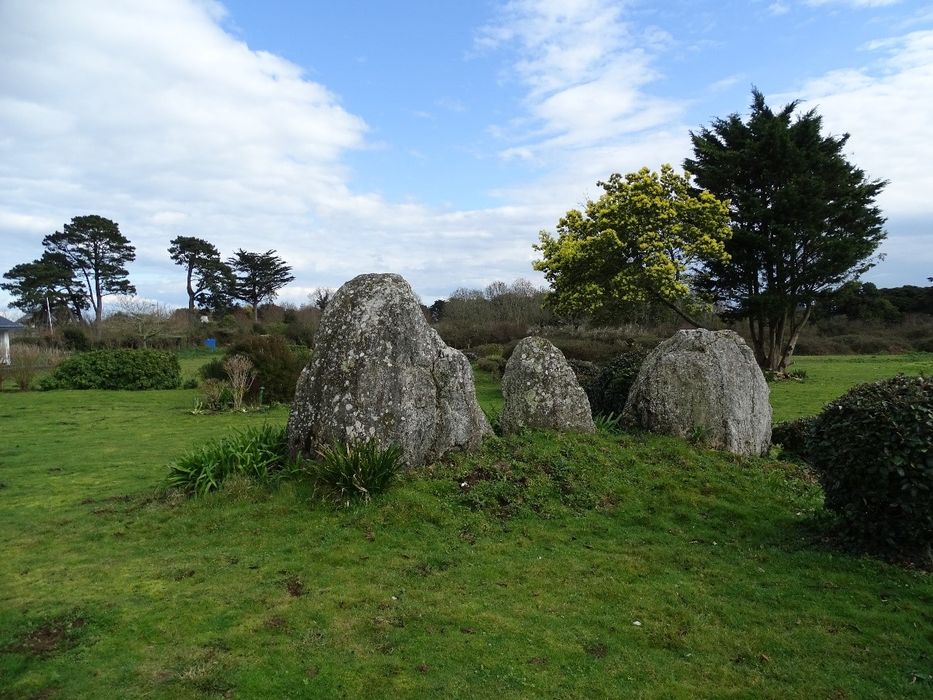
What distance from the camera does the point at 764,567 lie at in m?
5.65

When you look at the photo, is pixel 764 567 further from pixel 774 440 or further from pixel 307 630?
pixel 774 440

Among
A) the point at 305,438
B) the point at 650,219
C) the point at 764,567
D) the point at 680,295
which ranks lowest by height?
the point at 764,567

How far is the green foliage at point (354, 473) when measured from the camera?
7121 mm

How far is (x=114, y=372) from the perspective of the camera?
81.8 ft

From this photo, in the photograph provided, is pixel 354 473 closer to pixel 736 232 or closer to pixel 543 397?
pixel 543 397

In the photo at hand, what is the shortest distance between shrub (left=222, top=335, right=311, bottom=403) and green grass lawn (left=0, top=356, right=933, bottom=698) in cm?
1063

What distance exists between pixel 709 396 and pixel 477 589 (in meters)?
6.01

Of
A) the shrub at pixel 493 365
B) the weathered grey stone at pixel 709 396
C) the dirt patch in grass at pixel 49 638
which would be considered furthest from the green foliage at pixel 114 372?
the dirt patch in grass at pixel 49 638

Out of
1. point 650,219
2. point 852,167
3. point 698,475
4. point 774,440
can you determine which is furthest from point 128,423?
point 852,167

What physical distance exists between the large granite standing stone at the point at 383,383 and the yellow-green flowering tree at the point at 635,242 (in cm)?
1432

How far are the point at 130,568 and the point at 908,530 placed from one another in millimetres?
7337

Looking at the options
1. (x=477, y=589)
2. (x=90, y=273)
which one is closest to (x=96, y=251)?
(x=90, y=273)

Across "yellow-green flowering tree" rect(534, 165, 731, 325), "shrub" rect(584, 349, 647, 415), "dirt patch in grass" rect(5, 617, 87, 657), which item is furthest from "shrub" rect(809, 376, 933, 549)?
"yellow-green flowering tree" rect(534, 165, 731, 325)

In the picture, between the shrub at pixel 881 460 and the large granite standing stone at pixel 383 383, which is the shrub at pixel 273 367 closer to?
the large granite standing stone at pixel 383 383
